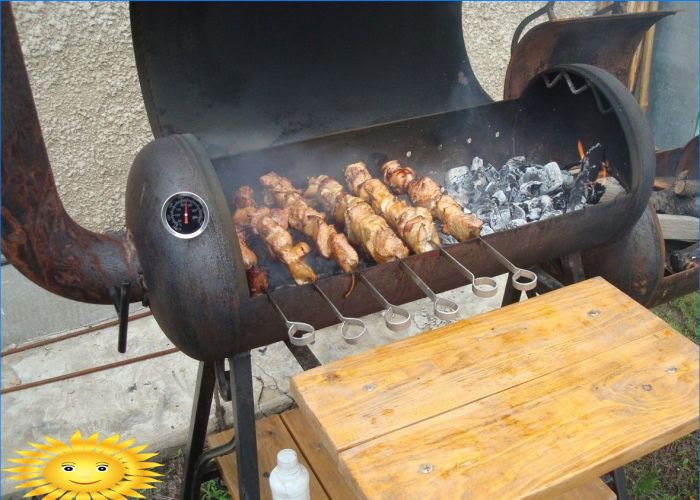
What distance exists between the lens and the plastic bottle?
1971mm

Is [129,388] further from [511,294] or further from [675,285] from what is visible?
[675,285]

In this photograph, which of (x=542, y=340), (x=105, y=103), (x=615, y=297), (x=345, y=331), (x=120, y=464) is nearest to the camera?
(x=345, y=331)

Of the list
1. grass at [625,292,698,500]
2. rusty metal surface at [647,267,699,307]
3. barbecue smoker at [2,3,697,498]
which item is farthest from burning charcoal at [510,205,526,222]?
grass at [625,292,698,500]

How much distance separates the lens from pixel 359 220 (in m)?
2.32

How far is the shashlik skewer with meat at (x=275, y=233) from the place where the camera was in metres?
2.17

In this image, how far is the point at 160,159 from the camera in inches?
71.0

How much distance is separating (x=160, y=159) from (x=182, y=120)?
2.98ft

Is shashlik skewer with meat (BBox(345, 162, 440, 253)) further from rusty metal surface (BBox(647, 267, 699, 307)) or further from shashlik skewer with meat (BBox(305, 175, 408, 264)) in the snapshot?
rusty metal surface (BBox(647, 267, 699, 307))

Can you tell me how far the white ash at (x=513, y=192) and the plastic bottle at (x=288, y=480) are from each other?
3.96 feet

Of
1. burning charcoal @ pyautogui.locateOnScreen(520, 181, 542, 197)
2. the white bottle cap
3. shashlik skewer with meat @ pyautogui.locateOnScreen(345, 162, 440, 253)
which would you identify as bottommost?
the white bottle cap

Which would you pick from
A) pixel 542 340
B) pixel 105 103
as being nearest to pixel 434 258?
pixel 542 340

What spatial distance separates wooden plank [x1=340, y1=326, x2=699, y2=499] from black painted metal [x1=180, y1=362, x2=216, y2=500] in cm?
102

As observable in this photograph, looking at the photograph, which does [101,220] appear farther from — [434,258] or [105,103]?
[434,258]

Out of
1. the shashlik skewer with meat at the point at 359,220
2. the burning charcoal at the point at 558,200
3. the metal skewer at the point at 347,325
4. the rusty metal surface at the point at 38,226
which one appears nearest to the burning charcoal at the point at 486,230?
the burning charcoal at the point at 558,200
